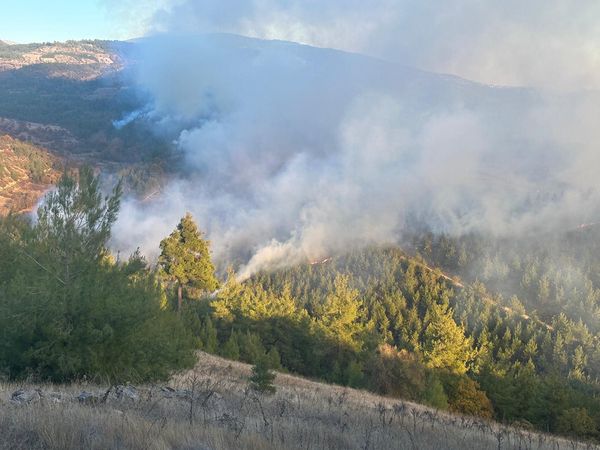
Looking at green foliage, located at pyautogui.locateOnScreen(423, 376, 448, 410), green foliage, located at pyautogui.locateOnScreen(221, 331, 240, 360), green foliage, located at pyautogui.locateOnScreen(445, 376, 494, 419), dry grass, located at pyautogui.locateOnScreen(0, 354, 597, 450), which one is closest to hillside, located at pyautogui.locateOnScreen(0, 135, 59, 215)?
green foliage, located at pyautogui.locateOnScreen(221, 331, 240, 360)

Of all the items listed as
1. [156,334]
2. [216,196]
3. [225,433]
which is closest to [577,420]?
[156,334]

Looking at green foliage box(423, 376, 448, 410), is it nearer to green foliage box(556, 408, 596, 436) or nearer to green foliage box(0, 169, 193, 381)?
green foliage box(556, 408, 596, 436)

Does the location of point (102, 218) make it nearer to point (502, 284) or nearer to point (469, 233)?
point (502, 284)

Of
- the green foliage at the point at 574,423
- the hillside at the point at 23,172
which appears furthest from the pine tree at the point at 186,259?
the hillside at the point at 23,172

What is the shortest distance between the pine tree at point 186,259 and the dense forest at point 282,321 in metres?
0.09

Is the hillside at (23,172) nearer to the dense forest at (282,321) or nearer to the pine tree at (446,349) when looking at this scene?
the dense forest at (282,321)

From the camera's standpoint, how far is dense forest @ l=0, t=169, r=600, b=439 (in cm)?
1185

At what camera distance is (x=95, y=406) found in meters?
6.05

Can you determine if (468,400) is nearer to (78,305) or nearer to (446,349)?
(446,349)

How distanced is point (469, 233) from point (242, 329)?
141m

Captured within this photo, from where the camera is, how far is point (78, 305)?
11891 millimetres

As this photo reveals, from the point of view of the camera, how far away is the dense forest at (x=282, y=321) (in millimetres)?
11852

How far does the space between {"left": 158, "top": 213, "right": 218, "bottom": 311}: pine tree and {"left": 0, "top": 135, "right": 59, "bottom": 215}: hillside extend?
73.3m

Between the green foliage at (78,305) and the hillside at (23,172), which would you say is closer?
the green foliage at (78,305)
